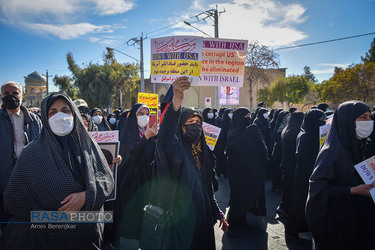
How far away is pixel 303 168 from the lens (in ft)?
10.8

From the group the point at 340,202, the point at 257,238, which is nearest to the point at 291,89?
the point at 257,238

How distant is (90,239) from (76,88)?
28.9 metres

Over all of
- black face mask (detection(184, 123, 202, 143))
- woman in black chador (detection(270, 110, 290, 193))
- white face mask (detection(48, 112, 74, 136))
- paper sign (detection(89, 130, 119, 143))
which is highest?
white face mask (detection(48, 112, 74, 136))

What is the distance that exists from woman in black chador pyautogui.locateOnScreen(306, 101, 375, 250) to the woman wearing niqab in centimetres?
185

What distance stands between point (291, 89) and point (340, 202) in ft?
85.4

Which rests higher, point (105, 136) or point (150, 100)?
point (150, 100)

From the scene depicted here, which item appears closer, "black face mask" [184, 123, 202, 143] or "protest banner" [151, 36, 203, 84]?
"black face mask" [184, 123, 202, 143]

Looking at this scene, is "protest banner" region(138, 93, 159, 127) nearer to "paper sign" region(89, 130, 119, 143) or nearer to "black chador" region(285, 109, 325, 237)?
"paper sign" region(89, 130, 119, 143)

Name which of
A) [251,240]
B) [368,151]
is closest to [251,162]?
[251,240]

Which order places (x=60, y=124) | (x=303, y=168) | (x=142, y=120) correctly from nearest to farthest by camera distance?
(x=60, y=124) → (x=303, y=168) → (x=142, y=120)

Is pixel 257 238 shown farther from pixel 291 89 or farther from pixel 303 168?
pixel 291 89

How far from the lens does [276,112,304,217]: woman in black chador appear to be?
4.10m

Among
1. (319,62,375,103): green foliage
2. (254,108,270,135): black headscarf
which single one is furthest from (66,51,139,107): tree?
(254,108,270,135): black headscarf

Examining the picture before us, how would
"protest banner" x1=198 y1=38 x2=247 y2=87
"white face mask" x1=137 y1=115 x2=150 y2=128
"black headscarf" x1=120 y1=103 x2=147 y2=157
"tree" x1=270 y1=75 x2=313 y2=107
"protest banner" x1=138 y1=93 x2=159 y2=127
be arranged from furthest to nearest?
"tree" x1=270 y1=75 x2=313 y2=107 < "protest banner" x1=138 y1=93 x2=159 y2=127 < "protest banner" x1=198 y1=38 x2=247 y2=87 < "white face mask" x1=137 y1=115 x2=150 y2=128 < "black headscarf" x1=120 y1=103 x2=147 y2=157
